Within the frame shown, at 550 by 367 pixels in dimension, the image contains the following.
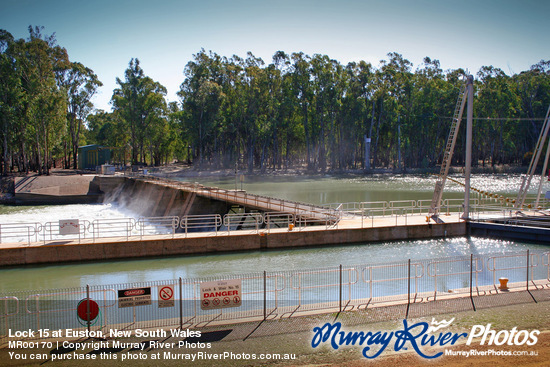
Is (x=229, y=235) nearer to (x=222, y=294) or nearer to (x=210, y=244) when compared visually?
(x=210, y=244)

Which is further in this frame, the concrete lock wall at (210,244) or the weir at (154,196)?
the weir at (154,196)

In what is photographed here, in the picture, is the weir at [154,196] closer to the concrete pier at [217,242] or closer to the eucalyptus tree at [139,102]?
the concrete pier at [217,242]

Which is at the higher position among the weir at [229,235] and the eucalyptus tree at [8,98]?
the eucalyptus tree at [8,98]

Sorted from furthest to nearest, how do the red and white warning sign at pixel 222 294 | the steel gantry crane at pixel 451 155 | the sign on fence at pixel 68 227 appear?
the steel gantry crane at pixel 451 155
the sign on fence at pixel 68 227
the red and white warning sign at pixel 222 294

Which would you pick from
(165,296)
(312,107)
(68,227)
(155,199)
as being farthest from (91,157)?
(165,296)

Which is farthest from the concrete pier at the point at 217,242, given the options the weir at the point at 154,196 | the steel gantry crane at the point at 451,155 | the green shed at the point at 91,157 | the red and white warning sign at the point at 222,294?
the green shed at the point at 91,157

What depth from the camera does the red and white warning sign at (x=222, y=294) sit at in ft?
41.7

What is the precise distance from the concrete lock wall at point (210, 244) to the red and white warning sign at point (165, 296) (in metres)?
12.7

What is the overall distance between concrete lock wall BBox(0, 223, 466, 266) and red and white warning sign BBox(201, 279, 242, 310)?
13.0 metres

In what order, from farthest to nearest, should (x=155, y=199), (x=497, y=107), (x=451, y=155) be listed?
(x=497, y=107), (x=155, y=199), (x=451, y=155)

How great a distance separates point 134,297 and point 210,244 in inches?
529

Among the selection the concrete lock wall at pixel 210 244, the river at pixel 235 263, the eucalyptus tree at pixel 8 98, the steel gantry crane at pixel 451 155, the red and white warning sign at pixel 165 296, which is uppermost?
the eucalyptus tree at pixel 8 98

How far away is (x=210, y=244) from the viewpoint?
25.8 metres

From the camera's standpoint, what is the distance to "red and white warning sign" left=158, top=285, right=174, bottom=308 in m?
12.6
